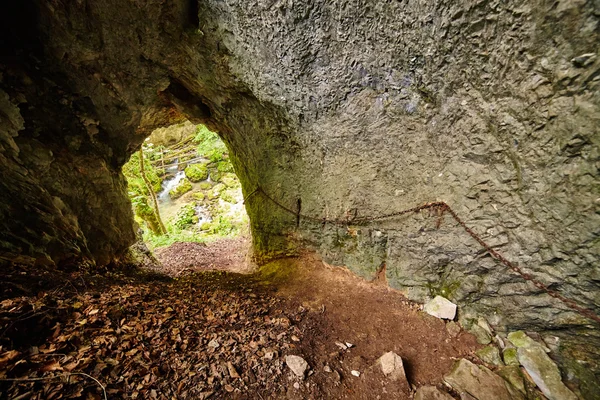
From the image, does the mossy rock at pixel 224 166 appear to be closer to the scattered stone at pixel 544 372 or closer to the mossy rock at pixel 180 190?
the mossy rock at pixel 180 190

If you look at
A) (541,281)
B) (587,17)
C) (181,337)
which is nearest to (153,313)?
(181,337)

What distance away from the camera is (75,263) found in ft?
15.5

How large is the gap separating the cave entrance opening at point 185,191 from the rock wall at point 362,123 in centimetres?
564

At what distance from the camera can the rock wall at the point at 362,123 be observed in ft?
8.00

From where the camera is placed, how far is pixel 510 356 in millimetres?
2980

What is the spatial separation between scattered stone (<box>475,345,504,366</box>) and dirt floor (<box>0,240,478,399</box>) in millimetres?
105

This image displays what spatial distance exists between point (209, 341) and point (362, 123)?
3716 mm

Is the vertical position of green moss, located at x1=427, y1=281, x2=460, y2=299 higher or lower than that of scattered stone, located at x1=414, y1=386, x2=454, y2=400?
higher

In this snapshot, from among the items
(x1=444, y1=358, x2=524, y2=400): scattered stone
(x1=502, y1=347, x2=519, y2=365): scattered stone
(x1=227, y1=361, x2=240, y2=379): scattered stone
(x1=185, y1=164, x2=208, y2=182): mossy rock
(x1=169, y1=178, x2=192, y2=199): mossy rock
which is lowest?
(x1=444, y1=358, x2=524, y2=400): scattered stone

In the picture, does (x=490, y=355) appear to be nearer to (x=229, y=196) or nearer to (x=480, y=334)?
(x=480, y=334)

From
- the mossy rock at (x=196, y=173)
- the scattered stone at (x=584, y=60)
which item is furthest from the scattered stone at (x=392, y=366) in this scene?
→ the mossy rock at (x=196, y=173)

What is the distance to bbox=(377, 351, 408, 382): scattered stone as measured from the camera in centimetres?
289

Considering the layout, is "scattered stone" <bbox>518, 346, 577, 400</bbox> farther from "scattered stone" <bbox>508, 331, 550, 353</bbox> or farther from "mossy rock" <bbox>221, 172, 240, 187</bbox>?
"mossy rock" <bbox>221, 172, 240, 187</bbox>

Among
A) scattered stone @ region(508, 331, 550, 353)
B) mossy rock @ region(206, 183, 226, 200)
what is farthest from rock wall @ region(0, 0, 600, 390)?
mossy rock @ region(206, 183, 226, 200)
